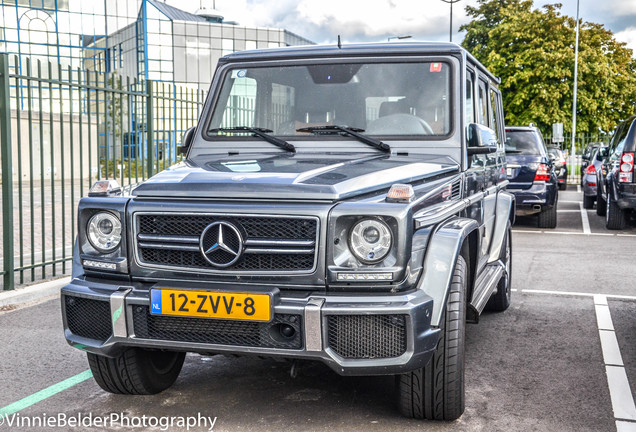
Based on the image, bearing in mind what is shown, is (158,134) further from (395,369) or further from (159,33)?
(159,33)

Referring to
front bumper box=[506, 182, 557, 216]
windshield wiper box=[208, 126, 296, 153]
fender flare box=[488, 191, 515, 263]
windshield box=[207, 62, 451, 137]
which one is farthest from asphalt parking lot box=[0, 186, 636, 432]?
front bumper box=[506, 182, 557, 216]

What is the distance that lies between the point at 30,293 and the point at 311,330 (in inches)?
175

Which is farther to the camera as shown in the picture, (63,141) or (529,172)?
(529,172)

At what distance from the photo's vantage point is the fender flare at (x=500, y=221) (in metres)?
5.60

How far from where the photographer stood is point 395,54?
15.1 ft

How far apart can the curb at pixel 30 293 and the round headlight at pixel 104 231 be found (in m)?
3.37

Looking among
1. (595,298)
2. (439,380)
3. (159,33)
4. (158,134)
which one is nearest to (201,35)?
(159,33)

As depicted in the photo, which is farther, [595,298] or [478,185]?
[595,298]

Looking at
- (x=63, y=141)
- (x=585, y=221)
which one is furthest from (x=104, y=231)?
(x=585, y=221)

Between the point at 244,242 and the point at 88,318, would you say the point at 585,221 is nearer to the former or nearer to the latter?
the point at 244,242

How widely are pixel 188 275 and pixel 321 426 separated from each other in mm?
1014

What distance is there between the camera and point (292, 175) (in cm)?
349

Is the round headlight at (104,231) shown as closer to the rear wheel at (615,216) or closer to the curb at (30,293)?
the curb at (30,293)

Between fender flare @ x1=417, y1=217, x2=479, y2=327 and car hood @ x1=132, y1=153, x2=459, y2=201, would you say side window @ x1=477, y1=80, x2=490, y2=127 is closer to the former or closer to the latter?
car hood @ x1=132, y1=153, x2=459, y2=201
